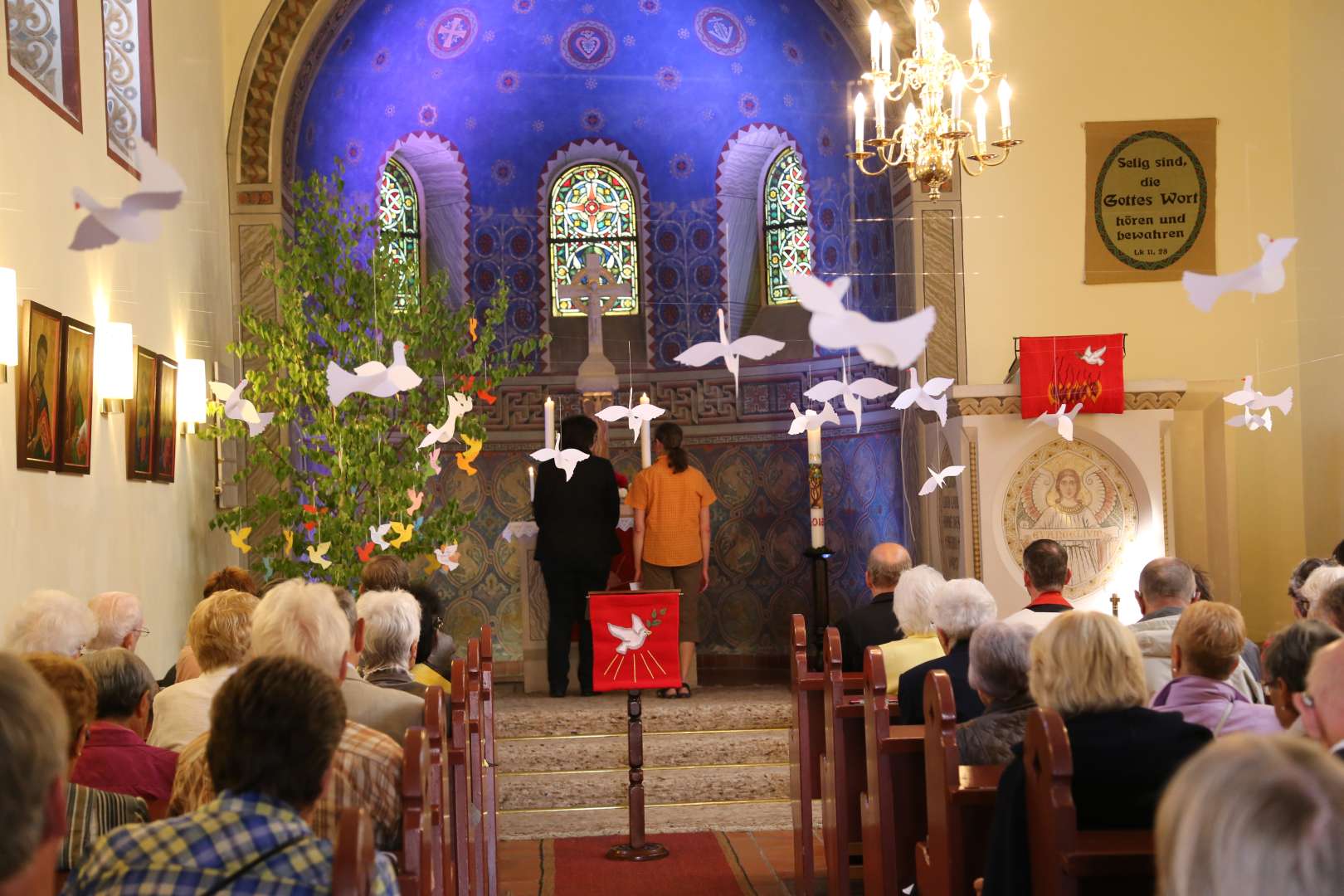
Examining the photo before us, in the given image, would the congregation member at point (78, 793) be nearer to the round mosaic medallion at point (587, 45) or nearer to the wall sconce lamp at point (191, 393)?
the wall sconce lamp at point (191, 393)

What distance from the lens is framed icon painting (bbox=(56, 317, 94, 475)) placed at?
17.9 feet

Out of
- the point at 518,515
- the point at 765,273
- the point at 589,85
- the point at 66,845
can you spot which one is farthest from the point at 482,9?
the point at 66,845

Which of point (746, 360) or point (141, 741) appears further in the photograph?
point (746, 360)

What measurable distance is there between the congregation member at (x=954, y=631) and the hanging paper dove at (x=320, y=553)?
A: 3.80m

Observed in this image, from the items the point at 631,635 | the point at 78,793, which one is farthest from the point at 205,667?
the point at 631,635

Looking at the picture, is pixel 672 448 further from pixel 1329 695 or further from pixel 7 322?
pixel 1329 695

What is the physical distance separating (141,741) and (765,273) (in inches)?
340

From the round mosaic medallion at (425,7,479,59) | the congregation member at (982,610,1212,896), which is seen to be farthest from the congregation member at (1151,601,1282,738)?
the round mosaic medallion at (425,7,479,59)

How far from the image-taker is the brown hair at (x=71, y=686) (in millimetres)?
2676

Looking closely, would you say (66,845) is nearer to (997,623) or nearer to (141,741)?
(141,741)

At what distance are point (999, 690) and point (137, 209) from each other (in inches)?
94.7

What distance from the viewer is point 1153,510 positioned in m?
7.70

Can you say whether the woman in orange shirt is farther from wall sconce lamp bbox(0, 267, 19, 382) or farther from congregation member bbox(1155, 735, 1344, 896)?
congregation member bbox(1155, 735, 1344, 896)

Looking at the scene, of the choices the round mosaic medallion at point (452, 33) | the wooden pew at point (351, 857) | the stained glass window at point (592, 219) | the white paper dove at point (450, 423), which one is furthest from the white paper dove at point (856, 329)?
the stained glass window at point (592, 219)
